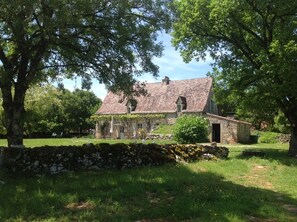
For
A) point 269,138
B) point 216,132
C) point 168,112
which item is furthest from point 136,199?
point 168,112

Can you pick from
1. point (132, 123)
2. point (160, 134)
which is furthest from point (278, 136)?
point (132, 123)

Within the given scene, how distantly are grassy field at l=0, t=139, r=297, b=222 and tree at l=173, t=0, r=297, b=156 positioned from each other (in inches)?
279

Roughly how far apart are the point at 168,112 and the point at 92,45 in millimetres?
34360

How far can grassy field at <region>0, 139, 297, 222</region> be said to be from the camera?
7633mm

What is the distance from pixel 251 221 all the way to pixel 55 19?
24.1ft

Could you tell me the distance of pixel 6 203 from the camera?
27.1 feet

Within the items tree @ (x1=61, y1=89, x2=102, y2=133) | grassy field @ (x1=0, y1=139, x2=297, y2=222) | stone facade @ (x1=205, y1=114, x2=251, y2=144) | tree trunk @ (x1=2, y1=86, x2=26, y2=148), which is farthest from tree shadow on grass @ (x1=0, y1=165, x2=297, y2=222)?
tree @ (x1=61, y1=89, x2=102, y2=133)

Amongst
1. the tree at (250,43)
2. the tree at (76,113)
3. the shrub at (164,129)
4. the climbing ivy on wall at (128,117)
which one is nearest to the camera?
the tree at (250,43)

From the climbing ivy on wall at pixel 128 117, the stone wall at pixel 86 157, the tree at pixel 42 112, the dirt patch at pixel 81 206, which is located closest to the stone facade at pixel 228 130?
the climbing ivy on wall at pixel 128 117

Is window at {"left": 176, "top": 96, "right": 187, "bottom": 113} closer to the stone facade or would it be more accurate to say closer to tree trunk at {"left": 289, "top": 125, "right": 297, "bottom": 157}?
the stone facade

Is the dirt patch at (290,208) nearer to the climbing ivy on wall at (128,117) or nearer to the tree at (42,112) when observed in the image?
the tree at (42,112)

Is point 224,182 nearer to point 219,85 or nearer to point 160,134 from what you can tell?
point 219,85

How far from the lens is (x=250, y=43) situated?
72.3 feet

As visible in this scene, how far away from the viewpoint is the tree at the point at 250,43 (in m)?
19.0
